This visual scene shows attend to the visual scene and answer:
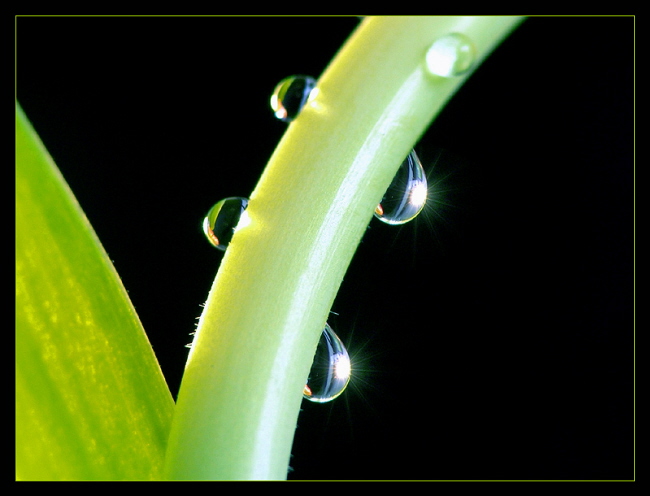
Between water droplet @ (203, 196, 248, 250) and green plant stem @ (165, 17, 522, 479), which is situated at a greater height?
water droplet @ (203, 196, 248, 250)

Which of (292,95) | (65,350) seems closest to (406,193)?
(292,95)

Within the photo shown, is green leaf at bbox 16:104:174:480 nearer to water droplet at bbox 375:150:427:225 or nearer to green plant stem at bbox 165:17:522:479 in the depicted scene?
green plant stem at bbox 165:17:522:479

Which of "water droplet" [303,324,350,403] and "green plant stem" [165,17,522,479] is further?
"water droplet" [303,324,350,403]

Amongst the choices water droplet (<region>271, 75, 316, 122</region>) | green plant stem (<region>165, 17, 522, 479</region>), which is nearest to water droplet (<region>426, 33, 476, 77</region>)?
green plant stem (<region>165, 17, 522, 479</region>)

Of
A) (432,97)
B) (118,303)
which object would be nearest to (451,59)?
(432,97)

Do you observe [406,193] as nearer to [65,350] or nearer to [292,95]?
[292,95]

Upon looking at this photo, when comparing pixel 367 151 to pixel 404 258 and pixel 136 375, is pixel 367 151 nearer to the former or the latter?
pixel 136 375

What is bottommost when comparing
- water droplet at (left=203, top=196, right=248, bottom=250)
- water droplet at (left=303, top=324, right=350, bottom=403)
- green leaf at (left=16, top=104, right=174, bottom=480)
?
green leaf at (left=16, top=104, right=174, bottom=480)
